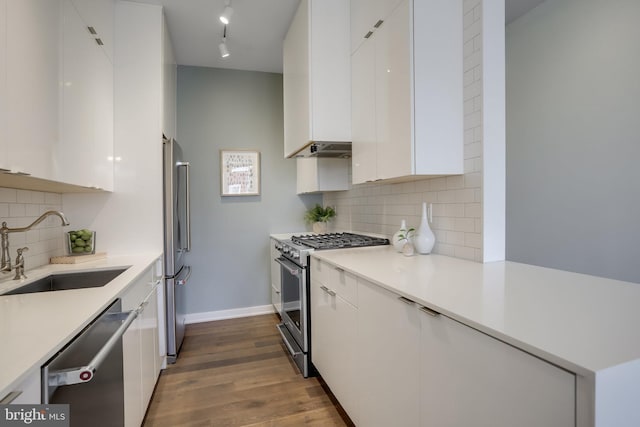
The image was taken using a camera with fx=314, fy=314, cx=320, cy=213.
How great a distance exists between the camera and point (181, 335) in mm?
2889

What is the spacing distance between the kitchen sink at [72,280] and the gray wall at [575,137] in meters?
3.18

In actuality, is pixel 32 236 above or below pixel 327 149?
below

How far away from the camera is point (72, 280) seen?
71.0 inches

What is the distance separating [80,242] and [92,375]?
165 cm

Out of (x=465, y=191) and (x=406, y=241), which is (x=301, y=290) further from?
(x=465, y=191)

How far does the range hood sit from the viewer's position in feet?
8.43

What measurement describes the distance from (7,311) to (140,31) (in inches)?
90.0

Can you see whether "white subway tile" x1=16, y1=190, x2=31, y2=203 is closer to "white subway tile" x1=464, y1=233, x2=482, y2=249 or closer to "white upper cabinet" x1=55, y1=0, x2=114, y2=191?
"white upper cabinet" x1=55, y1=0, x2=114, y2=191

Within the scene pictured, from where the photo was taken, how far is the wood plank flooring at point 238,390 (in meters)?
1.90

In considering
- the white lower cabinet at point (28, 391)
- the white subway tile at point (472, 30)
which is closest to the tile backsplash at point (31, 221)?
the white lower cabinet at point (28, 391)

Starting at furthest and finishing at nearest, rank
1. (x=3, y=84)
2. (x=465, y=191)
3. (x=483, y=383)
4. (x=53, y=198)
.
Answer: (x=53, y=198) → (x=465, y=191) → (x=3, y=84) → (x=483, y=383)

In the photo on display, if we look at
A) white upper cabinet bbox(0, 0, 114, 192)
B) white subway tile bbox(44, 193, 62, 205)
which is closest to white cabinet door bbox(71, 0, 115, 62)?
white upper cabinet bbox(0, 0, 114, 192)

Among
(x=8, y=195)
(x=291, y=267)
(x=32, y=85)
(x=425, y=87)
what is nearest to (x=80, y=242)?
(x=8, y=195)

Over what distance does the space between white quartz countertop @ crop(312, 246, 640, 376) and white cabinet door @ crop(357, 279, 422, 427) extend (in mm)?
97
